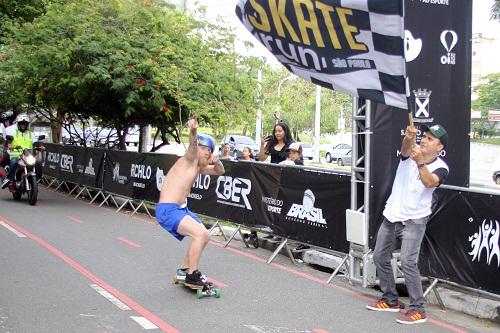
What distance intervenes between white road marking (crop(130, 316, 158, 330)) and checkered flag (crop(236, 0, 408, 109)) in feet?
9.67

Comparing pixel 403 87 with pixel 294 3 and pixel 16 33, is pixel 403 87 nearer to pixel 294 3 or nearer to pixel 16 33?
pixel 294 3

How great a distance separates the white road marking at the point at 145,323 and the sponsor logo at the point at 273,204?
3538 mm

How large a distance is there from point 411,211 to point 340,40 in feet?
5.98

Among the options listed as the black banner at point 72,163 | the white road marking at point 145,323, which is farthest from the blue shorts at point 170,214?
the black banner at point 72,163

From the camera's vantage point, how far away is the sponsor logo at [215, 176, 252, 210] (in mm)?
9852

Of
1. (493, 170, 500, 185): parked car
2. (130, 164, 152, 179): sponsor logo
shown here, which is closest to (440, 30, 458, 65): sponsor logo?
(130, 164, 152, 179): sponsor logo

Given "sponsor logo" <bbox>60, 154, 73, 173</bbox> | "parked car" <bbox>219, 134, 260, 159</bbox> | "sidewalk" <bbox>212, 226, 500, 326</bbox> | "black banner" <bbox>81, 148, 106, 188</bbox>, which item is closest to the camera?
"sidewalk" <bbox>212, 226, 500, 326</bbox>

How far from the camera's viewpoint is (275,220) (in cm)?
914

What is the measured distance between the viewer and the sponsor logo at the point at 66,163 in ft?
56.1

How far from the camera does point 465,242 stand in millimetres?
6293

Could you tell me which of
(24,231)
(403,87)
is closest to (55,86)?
(24,231)

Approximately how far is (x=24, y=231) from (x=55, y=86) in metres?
5.67

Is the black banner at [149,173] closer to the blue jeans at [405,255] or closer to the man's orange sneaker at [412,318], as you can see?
the blue jeans at [405,255]

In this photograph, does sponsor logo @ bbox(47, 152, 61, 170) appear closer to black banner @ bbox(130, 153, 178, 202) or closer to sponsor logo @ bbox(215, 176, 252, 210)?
black banner @ bbox(130, 153, 178, 202)
